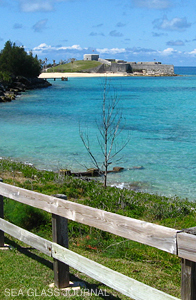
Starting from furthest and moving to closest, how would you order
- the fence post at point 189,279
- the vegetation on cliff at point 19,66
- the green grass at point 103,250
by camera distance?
the vegetation on cliff at point 19,66 < the green grass at point 103,250 < the fence post at point 189,279

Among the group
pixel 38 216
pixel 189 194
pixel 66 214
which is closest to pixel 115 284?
pixel 66 214

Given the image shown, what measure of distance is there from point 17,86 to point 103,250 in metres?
74.4

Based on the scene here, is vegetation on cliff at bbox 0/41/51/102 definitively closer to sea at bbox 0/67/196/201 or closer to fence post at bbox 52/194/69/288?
sea at bbox 0/67/196/201

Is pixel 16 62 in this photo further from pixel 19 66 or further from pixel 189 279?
pixel 189 279

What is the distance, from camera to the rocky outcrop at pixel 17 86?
60.0 metres

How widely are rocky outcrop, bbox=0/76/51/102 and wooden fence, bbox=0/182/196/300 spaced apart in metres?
51.5

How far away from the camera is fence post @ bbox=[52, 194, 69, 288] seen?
14.8ft

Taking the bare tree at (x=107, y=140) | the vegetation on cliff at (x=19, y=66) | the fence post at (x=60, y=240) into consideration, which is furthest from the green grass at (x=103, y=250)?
the vegetation on cliff at (x=19, y=66)

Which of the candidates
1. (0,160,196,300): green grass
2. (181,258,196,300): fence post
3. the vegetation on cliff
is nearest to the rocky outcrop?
the vegetation on cliff

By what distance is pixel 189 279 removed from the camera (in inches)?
122

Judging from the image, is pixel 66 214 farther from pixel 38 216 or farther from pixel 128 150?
pixel 128 150

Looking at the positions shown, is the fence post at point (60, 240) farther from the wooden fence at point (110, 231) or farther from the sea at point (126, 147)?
the sea at point (126, 147)

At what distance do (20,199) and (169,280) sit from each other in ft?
7.57

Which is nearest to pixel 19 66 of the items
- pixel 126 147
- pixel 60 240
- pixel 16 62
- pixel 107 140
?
pixel 16 62
